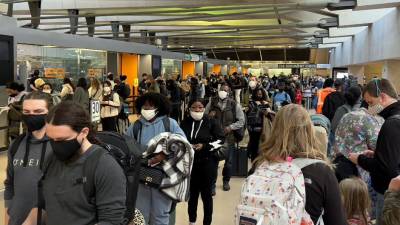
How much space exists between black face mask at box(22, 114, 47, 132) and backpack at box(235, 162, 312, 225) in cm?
158

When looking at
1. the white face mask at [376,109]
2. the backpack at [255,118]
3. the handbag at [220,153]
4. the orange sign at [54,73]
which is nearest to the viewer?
the white face mask at [376,109]

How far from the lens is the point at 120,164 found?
2.76 m

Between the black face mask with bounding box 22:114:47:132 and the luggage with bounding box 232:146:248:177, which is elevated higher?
the black face mask with bounding box 22:114:47:132

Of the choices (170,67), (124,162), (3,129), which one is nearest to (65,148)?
(124,162)

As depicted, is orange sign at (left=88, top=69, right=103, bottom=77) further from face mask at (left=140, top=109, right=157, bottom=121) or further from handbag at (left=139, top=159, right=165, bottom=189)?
handbag at (left=139, top=159, right=165, bottom=189)

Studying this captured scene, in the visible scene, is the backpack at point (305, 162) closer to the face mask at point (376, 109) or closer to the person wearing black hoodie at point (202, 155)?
the face mask at point (376, 109)

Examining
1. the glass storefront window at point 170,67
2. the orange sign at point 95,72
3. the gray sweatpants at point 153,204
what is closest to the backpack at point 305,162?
the gray sweatpants at point 153,204

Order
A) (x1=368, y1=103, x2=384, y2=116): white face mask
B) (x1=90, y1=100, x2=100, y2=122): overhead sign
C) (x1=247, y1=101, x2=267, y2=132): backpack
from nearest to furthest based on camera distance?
(x1=368, y1=103, x2=384, y2=116): white face mask < (x1=90, y1=100, x2=100, y2=122): overhead sign < (x1=247, y1=101, x2=267, y2=132): backpack

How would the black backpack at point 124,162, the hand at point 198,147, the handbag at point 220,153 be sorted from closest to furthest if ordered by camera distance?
the black backpack at point 124,162 → the hand at point 198,147 → the handbag at point 220,153

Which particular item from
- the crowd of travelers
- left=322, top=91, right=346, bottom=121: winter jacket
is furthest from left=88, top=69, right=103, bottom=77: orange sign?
the crowd of travelers

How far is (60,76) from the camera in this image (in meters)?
14.9

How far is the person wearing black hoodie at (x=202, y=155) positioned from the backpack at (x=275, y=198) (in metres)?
3.06

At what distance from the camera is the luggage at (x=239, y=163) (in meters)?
9.01

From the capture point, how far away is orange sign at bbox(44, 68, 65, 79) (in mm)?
14223
